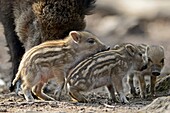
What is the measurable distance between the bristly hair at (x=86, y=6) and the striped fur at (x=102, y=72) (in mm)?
1178

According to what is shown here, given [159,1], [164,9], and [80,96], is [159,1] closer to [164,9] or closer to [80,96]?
[164,9]

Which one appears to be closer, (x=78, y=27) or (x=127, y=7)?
(x=78, y=27)

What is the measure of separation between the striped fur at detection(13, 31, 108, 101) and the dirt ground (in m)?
0.23

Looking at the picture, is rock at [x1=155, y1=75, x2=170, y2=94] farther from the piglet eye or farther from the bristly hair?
the piglet eye

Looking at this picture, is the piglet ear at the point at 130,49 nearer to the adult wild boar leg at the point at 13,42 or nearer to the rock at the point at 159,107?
the rock at the point at 159,107

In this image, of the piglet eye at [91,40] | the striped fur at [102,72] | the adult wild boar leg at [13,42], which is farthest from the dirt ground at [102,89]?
the piglet eye at [91,40]

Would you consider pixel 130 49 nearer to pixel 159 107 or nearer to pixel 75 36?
pixel 75 36

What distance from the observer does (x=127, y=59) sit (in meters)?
7.24

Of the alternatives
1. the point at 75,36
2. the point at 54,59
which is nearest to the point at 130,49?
the point at 75,36

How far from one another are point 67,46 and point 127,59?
571mm

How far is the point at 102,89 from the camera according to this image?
353 inches

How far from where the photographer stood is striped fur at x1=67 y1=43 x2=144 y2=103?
6898 millimetres

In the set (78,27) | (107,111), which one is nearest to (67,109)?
(107,111)

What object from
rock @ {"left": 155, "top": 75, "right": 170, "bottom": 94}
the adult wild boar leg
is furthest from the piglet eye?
the adult wild boar leg
